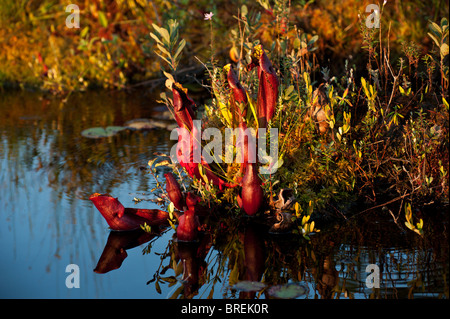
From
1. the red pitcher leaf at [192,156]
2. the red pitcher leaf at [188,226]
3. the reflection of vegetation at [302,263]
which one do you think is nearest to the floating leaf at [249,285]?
the reflection of vegetation at [302,263]

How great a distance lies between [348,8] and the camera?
8.00m

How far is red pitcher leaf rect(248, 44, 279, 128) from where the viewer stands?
3535 millimetres

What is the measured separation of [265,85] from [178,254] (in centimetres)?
114

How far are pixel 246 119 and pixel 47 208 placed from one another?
162 centimetres

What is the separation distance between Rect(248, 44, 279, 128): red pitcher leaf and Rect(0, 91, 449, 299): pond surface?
72 centimetres

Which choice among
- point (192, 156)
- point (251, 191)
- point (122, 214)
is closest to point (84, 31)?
point (192, 156)

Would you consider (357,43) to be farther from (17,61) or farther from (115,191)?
(17,61)

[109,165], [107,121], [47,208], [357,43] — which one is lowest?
[47,208]

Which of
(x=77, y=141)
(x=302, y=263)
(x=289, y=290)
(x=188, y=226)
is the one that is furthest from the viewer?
(x=77, y=141)

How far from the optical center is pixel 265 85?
3588 mm

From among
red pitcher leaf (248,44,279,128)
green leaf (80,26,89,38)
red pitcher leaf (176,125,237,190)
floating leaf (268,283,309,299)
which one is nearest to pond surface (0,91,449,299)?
floating leaf (268,283,309,299)

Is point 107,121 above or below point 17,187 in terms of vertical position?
above

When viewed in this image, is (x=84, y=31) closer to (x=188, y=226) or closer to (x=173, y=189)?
(x=173, y=189)
